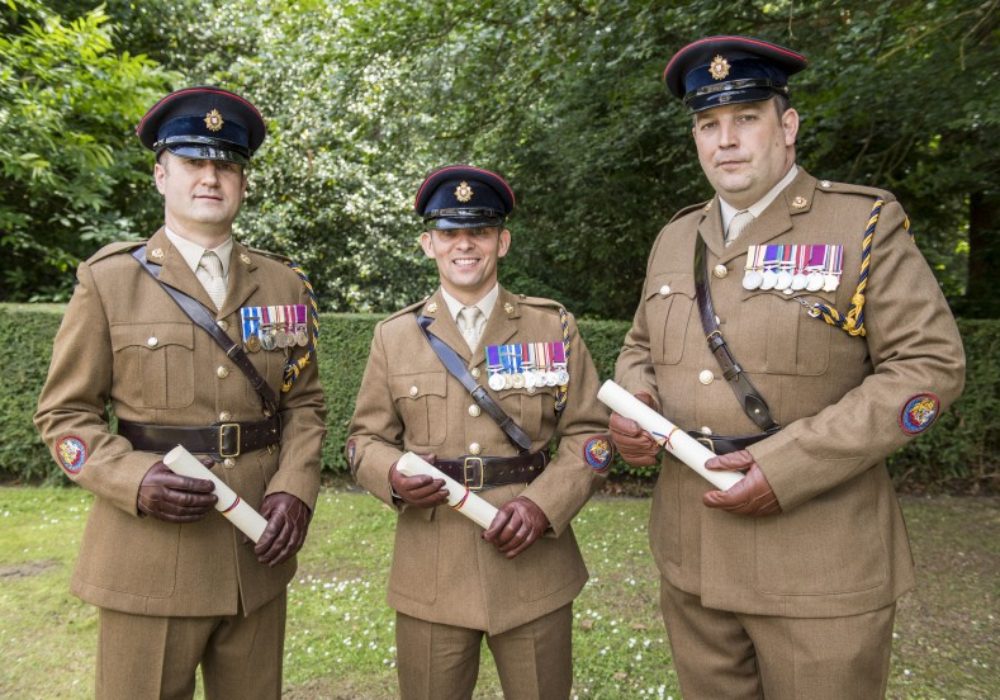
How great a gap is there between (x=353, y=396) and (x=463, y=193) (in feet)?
16.9

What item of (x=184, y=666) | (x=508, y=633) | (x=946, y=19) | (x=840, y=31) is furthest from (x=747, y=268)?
(x=840, y=31)

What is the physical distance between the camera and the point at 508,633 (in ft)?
8.36

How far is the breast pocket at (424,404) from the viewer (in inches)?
103

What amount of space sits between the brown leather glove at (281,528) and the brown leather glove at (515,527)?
62cm

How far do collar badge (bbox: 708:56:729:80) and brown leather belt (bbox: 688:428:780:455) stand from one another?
3.54 feet

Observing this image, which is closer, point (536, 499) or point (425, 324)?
point (536, 499)

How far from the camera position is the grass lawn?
155 inches

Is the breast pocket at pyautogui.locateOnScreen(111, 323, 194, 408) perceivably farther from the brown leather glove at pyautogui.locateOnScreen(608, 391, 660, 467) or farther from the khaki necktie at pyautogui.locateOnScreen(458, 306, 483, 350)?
the brown leather glove at pyautogui.locateOnScreen(608, 391, 660, 467)

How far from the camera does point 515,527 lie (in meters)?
2.41

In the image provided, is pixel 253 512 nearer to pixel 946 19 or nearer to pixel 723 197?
pixel 723 197

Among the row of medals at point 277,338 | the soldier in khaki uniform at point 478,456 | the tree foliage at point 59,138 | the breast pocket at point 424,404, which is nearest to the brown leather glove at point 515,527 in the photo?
the soldier in khaki uniform at point 478,456

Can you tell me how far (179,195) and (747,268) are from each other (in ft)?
5.98

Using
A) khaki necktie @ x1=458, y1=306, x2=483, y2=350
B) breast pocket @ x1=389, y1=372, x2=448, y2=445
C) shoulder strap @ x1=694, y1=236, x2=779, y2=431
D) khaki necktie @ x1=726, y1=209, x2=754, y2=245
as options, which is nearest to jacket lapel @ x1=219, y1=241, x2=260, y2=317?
breast pocket @ x1=389, y1=372, x2=448, y2=445

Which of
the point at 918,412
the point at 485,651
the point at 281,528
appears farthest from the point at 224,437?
the point at 485,651
